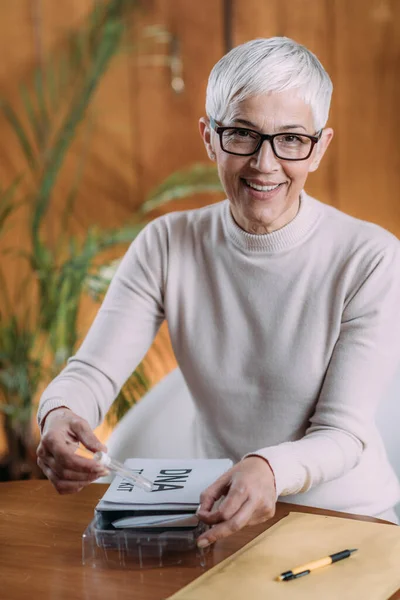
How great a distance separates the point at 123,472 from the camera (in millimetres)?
1393

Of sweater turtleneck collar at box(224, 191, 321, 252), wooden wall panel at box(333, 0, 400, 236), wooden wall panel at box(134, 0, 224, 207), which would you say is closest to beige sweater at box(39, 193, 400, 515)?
sweater turtleneck collar at box(224, 191, 321, 252)

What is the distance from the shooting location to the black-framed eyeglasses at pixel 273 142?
1.61 meters

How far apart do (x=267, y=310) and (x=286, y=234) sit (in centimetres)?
15

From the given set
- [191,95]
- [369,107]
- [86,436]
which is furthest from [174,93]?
[86,436]

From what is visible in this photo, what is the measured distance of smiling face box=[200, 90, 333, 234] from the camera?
5.20ft

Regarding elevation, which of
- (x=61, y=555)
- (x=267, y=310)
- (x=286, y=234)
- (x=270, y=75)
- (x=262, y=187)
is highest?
(x=270, y=75)

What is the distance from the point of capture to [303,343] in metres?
1.71

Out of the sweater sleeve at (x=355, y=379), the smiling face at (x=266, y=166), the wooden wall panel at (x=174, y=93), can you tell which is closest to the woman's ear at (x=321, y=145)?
A: the smiling face at (x=266, y=166)

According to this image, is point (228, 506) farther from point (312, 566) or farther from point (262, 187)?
point (262, 187)

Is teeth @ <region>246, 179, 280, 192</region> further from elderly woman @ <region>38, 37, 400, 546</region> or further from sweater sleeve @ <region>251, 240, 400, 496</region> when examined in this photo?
sweater sleeve @ <region>251, 240, 400, 496</region>

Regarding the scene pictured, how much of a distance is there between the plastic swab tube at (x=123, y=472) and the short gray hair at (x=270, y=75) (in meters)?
0.65

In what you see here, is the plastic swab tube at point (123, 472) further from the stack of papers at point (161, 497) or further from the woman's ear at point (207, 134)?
the woman's ear at point (207, 134)

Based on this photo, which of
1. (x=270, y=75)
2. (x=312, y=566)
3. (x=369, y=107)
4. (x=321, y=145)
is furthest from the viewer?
(x=369, y=107)

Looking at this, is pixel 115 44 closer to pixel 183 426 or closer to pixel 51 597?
pixel 183 426
